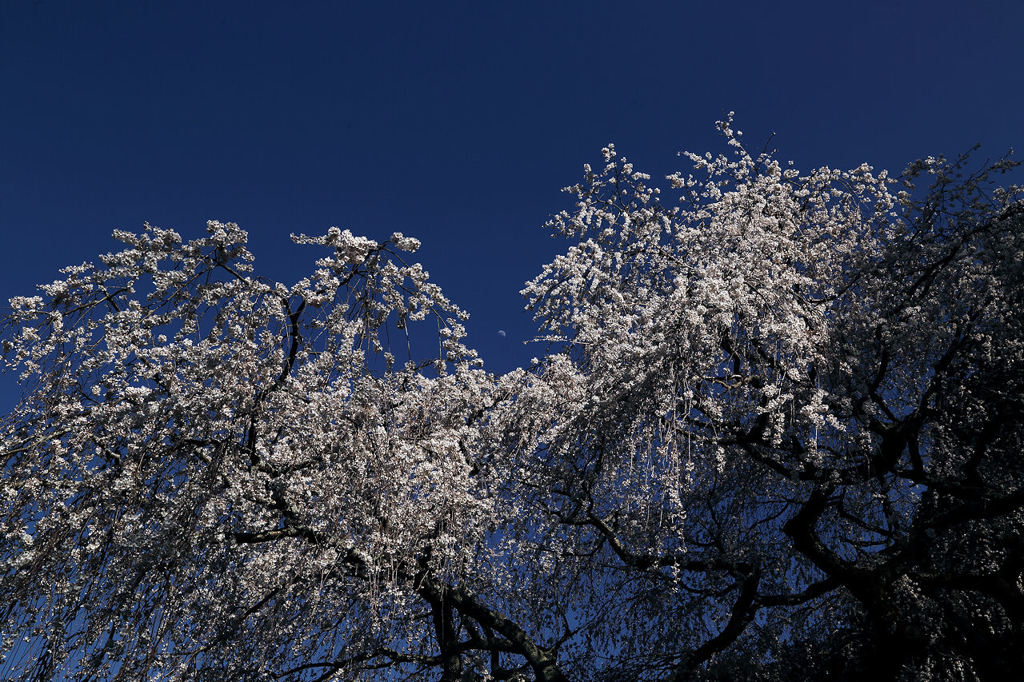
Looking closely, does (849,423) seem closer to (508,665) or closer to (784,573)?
(784,573)

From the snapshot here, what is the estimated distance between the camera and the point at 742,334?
22.1 ft

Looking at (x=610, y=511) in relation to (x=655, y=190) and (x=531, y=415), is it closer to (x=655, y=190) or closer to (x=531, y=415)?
(x=531, y=415)

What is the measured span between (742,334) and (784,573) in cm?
348

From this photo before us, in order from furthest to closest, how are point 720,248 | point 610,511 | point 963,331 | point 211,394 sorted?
point 610,511 → point 720,248 → point 963,331 → point 211,394

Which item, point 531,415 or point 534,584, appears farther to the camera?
point 534,584

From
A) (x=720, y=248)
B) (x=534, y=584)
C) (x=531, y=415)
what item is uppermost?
(x=720, y=248)

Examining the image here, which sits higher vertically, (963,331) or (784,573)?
(963,331)

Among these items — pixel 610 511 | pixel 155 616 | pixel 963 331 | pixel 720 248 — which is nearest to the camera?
pixel 155 616

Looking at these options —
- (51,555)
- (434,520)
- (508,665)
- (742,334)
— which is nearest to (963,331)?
(742,334)

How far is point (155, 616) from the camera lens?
550 centimetres

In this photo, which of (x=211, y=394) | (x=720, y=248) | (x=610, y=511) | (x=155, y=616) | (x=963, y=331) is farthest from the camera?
(x=610, y=511)

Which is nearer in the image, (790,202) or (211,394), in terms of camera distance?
(211,394)

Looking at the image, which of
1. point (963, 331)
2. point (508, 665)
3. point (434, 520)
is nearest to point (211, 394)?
point (434, 520)

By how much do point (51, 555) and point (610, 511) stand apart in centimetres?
544
